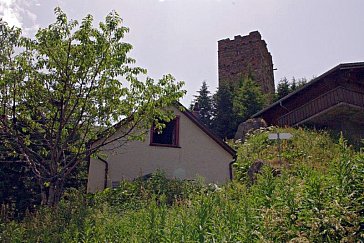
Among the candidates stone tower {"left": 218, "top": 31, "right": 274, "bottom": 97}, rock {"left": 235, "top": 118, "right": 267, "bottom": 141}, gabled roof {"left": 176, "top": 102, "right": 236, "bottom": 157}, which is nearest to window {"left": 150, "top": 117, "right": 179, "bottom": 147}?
gabled roof {"left": 176, "top": 102, "right": 236, "bottom": 157}

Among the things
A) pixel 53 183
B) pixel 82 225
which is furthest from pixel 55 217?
pixel 53 183

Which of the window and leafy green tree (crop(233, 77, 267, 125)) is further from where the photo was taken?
leafy green tree (crop(233, 77, 267, 125))

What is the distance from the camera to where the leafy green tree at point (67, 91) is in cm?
872

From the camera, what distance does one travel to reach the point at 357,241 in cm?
301

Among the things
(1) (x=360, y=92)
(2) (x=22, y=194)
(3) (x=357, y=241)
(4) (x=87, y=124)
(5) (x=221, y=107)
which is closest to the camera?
(3) (x=357, y=241)

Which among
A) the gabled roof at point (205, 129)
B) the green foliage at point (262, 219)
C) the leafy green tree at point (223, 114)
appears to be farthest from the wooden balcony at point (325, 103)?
the green foliage at point (262, 219)

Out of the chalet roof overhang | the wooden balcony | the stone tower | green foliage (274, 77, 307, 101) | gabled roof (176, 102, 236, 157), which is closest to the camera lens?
gabled roof (176, 102, 236, 157)

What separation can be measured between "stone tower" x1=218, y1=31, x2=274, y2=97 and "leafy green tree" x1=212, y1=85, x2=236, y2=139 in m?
8.73

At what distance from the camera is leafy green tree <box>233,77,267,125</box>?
84.0 ft

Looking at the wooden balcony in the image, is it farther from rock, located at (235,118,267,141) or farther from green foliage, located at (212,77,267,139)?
green foliage, located at (212,77,267,139)

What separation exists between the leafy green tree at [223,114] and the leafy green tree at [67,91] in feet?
52.4

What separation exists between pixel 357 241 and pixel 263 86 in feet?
109

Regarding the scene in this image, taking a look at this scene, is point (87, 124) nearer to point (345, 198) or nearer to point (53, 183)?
point (53, 183)

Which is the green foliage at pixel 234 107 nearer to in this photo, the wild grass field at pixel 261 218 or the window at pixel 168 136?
the window at pixel 168 136
